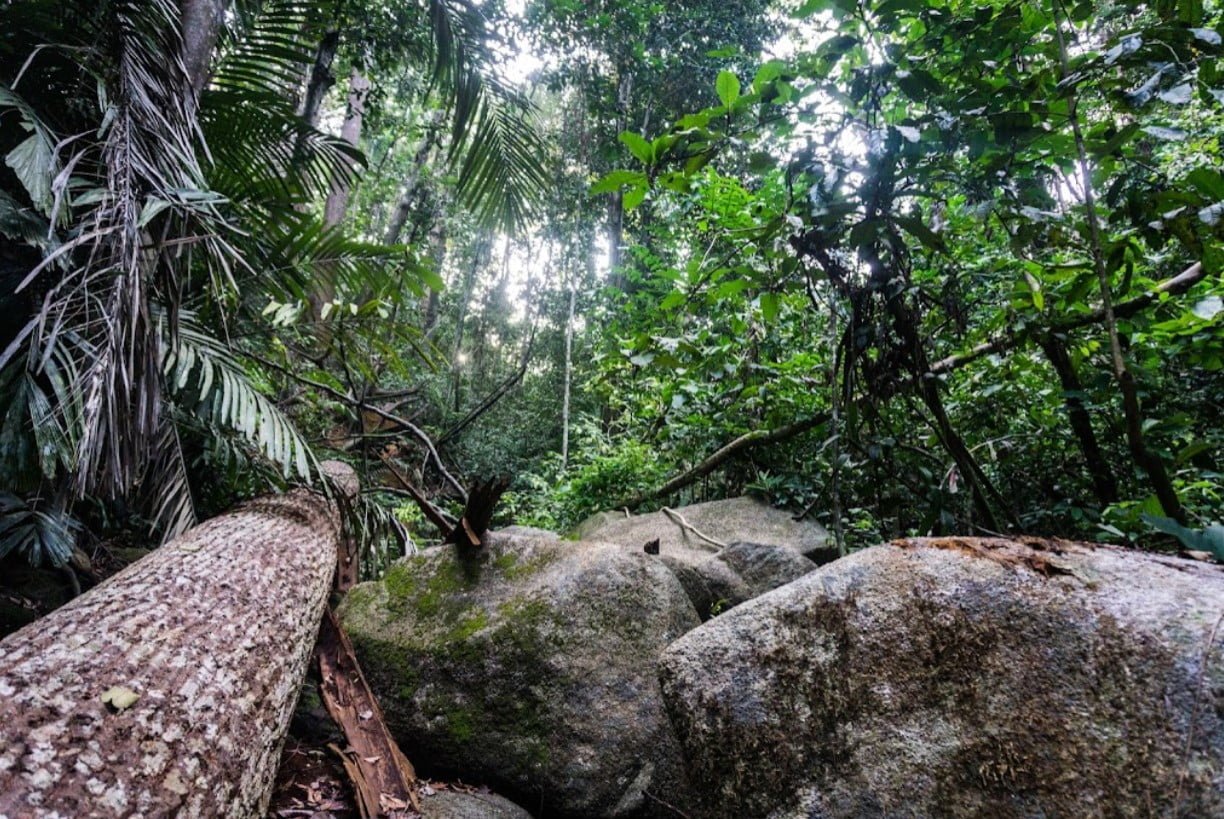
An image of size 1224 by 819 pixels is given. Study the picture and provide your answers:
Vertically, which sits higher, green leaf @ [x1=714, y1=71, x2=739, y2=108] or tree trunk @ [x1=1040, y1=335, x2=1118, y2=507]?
green leaf @ [x1=714, y1=71, x2=739, y2=108]

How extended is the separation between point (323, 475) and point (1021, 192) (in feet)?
10.7

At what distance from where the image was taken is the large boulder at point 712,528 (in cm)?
418

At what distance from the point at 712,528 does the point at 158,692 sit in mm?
3629

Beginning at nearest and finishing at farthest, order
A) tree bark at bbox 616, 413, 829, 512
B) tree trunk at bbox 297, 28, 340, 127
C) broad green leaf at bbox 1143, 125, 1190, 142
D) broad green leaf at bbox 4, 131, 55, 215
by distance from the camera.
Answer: broad green leaf at bbox 1143, 125, 1190, 142
broad green leaf at bbox 4, 131, 55, 215
tree bark at bbox 616, 413, 829, 512
tree trunk at bbox 297, 28, 340, 127

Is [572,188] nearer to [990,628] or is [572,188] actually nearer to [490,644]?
[490,644]

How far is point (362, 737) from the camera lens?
2.10m

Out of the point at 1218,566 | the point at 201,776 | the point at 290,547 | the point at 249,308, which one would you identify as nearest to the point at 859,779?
the point at 1218,566

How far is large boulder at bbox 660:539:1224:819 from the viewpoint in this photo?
1010 mm

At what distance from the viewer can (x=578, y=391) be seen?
11.7 m

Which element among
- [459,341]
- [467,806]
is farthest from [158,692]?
[459,341]

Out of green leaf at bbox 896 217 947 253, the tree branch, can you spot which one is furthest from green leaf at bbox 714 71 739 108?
the tree branch

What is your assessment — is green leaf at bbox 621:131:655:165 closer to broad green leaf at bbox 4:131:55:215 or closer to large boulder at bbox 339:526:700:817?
large boulder at bbox 339:526:700:817

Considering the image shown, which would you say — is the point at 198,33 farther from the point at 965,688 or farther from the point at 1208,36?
the point at 965,688

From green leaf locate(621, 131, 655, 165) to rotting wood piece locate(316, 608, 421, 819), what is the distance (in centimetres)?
208
